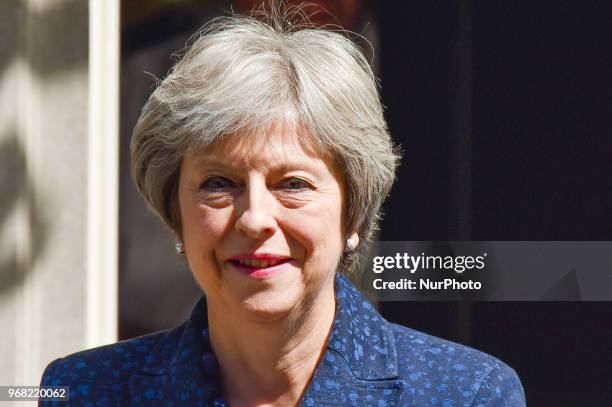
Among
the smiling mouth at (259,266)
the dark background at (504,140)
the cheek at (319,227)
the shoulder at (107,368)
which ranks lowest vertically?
the shoulder at (107,368)

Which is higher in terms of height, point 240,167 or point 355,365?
point 240,167

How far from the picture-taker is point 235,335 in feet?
7.44

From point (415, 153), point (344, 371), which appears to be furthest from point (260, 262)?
point (415, 153)

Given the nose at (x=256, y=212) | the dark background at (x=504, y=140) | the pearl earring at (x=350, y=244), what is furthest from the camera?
the dark background at (x=504, y=140)

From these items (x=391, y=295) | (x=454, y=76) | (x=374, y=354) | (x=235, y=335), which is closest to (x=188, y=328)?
(x=235, y=335)

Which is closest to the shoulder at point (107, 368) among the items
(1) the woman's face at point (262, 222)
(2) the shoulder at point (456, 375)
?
(1) the woman's face at point (262, 222)

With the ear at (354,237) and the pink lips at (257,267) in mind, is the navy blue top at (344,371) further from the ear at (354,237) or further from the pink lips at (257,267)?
the pink lips at (257,267)

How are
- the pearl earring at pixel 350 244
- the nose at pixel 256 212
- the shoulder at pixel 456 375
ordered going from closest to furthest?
the nose at pixel 256 212 < the shoulder at pixel 456 375 < the pearl earring at pixel 350 244

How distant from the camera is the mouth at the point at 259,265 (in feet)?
6.99

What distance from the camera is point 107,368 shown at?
2.41m

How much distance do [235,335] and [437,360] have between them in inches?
17.5

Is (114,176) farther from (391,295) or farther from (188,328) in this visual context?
(188,328)

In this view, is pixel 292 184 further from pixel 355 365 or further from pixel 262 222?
pixel 355 365

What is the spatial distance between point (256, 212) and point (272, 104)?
0.75 ft
